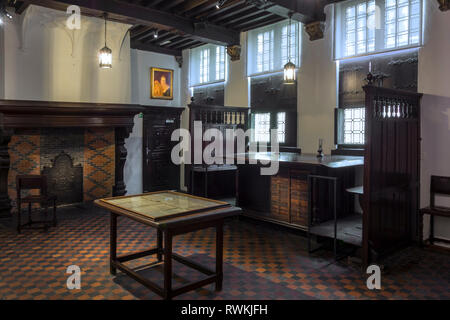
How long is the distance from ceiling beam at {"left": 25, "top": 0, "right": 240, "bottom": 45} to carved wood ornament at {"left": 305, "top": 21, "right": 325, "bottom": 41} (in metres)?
2.15

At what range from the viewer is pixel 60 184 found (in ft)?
27.0

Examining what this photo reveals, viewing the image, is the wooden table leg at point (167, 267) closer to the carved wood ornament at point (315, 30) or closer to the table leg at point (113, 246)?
the table leg at point (113, 246)

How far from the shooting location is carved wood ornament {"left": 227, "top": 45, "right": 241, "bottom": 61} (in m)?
8.69

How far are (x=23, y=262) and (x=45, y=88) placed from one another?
13.0 feet

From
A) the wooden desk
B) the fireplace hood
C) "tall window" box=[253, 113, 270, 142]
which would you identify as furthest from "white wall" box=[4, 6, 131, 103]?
the wooden desk

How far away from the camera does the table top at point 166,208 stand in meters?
3.55

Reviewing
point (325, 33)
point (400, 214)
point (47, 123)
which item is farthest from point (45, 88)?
point (400, 214)

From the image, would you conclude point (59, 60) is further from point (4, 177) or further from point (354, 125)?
point (354, 125)

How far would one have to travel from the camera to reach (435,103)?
216 inches

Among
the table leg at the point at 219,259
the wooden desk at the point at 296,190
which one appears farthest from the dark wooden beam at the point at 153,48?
the table leg at the point at 219,259

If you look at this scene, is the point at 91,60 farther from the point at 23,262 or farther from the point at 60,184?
the point at 23,262

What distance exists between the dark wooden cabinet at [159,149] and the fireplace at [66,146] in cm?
116

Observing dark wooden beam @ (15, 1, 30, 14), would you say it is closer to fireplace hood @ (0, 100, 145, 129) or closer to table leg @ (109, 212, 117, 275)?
fireplace hood @ (0, 100, 145, 129)

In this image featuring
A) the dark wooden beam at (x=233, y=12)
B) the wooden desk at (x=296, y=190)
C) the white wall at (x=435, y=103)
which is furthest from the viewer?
the dark wooden beam at (x=233, y=12)
